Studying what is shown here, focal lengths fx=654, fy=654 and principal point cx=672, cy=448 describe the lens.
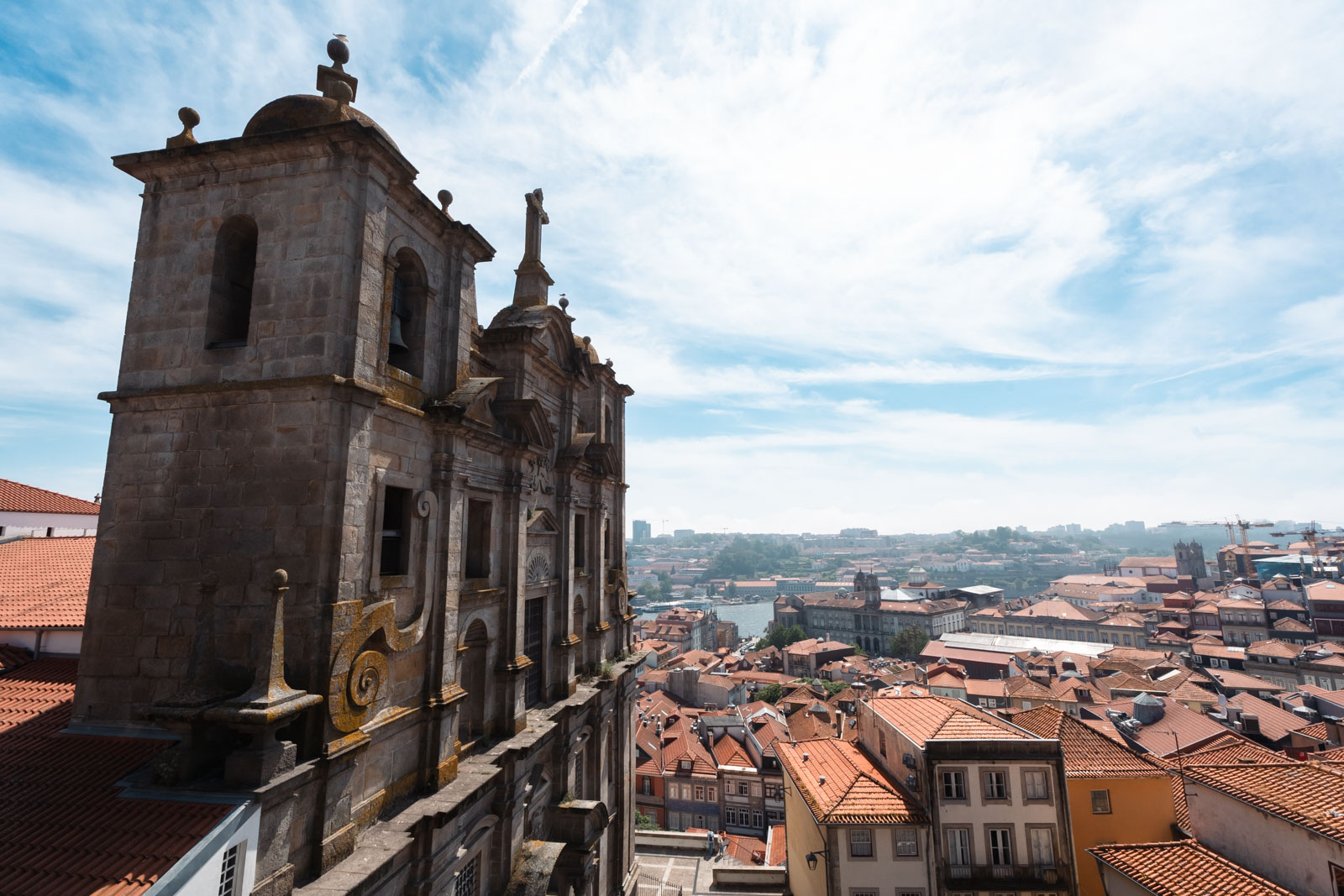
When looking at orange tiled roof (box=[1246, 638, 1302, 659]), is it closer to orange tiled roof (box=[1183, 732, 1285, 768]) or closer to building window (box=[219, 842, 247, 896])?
orange tiled roof (box=[1183, 732, 1285, 768])

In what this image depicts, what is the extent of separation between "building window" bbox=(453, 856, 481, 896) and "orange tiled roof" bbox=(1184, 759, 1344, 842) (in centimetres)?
2324

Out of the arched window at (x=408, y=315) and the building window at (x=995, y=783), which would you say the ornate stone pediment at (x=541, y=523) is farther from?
the building window at (x=995, y=783)

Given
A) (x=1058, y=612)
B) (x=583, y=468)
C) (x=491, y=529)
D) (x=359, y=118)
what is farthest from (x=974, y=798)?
(x=1058, y=612)

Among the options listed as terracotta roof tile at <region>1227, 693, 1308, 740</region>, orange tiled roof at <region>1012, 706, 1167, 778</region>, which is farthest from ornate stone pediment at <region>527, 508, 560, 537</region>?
terracotta roof tile at <region>1227, 693, 1308, 740</region>

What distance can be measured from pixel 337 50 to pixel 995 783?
31153 millimetres

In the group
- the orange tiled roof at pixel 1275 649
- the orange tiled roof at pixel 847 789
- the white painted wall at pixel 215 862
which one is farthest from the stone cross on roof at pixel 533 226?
the orange tiled roof at pixel 1275 649

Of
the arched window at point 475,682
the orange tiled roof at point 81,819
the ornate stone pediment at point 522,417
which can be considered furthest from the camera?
the ornate stone pediment at point 522,417

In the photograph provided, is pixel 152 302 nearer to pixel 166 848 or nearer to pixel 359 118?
pixel 359 118

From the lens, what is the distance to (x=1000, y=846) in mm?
24859

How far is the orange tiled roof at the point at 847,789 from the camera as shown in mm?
24984

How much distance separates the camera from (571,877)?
20016 millimetres

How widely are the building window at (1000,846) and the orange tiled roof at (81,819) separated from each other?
2626cm

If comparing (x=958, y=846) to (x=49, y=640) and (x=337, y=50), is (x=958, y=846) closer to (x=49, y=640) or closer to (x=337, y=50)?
(x=49, y=640)

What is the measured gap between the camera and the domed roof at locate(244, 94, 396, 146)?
42.3 feet
